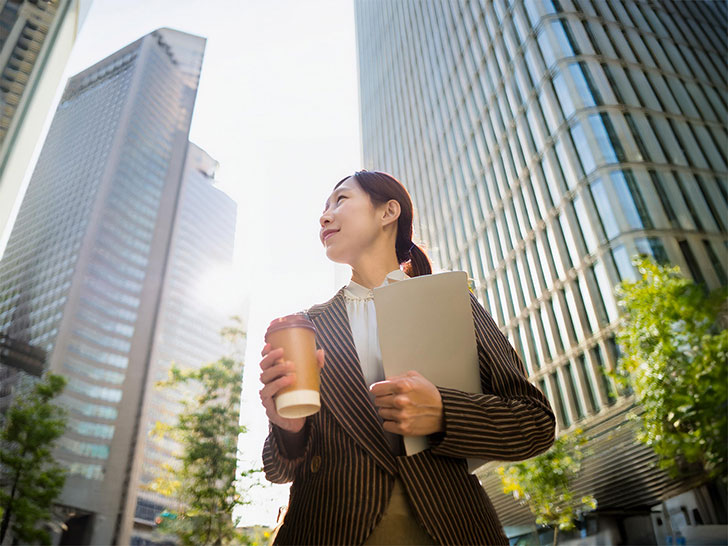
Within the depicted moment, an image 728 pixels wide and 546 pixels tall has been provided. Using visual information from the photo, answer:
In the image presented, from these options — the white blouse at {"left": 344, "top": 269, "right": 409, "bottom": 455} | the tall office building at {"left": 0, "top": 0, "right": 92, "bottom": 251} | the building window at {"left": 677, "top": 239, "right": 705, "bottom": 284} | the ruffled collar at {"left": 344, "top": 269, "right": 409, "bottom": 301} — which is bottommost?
the white blouse at {"left": 344, "top": 269, "right": 409, "bottom": 455}

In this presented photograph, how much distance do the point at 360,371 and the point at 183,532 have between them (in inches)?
503

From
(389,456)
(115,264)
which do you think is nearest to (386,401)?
(389,456)

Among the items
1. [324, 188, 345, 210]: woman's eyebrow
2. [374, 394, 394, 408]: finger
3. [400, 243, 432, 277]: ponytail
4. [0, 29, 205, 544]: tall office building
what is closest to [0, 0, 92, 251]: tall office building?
[324, 188, 345, 210]: woman's eyebrow

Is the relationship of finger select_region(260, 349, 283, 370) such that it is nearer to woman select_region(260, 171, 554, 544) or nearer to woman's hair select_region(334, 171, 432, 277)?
woman select_region(260, 171, 554, 544)

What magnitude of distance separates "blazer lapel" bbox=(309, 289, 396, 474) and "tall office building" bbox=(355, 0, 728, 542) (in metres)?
2.01

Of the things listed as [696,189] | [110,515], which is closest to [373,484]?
[696,189]

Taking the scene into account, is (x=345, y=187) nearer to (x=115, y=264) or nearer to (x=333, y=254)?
(x=333, y=254)

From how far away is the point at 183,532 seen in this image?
37.0 ft

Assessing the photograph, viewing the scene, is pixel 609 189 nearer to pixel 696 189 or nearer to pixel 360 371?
pixel 696 189

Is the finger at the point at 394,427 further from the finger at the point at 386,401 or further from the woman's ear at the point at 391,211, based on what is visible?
the woman's ear at the point at 391,211

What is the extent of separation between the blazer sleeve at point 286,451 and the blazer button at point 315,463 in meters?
0.05

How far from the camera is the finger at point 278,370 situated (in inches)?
29.9

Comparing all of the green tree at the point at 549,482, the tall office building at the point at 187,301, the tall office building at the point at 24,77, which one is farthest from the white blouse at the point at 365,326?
the tall office building at the point at 187,301

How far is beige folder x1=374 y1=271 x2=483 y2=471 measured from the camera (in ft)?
3.03
